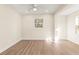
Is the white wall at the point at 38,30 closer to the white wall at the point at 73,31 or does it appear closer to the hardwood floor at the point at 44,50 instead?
the white wall at the point at 73,31

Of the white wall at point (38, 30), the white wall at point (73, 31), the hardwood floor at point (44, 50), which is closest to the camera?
the hardwood floor at point (44, 50)

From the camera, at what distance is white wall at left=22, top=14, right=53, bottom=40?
6.54 m

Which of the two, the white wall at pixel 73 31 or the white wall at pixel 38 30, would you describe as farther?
the white wall at pixel 38 30

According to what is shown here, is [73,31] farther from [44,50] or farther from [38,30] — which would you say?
[38,30]

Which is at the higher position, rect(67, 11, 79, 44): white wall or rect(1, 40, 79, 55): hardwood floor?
rect(67, 11, 79, 44): white wall

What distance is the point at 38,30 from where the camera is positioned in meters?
6.56

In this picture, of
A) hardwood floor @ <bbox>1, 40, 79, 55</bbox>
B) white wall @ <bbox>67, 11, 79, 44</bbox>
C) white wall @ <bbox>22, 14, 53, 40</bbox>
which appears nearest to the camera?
hardwood floor @ <bbox>1, 40, 79, 55</bbox>

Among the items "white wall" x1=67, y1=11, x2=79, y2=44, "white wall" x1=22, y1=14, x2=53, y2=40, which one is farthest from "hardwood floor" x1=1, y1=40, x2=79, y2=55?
"white wall" x1=22, y1=14, x2=53, y2=40

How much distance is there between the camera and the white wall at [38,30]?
6.54m

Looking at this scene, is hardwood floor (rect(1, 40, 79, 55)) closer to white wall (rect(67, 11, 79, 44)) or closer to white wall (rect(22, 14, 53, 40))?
white wall (rect(67, 11, 79, 44))

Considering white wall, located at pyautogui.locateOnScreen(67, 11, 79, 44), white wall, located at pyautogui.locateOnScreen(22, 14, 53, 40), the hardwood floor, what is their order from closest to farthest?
the hardwood floor, white wall, located at pyautogui.locateOnScreen(67, 11, 79, 44), white wall, located at pyautogui.locateOnScreen(22, 14, 53, 40)

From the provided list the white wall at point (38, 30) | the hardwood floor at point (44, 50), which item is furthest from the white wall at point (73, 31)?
the white wall at point (38, 30)

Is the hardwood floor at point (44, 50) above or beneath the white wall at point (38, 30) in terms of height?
beneath
